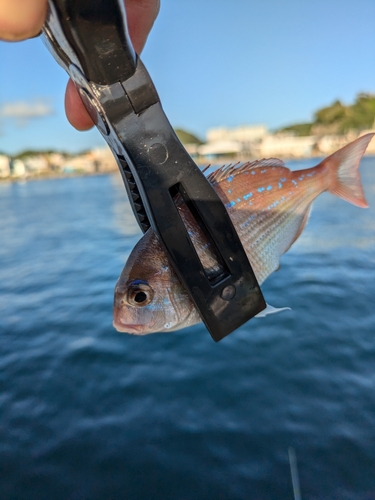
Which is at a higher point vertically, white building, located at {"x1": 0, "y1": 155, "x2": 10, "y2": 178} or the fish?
white building, located at {"x1": 0, "y1": 155, "x2": 10, "y2": 178}

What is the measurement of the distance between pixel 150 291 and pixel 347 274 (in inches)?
214

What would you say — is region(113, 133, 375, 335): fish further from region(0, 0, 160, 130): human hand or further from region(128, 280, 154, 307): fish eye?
region(0, 0, 160, 130): human hand

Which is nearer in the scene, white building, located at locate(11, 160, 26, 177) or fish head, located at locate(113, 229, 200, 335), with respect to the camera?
fish head, located at locate(113, 229, 200, 335)

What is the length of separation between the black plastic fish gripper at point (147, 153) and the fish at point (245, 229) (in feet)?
0.30

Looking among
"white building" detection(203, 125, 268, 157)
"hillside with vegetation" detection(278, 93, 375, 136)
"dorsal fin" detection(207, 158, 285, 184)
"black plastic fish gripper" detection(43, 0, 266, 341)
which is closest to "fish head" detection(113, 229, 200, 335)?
"black plastic fish gripper" detection(43, 0, 266, 341)

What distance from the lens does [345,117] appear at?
81.6m

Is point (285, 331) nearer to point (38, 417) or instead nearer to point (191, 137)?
point (38, 417)

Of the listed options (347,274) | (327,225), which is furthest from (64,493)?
(327,225)

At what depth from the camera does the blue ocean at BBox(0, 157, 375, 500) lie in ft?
9.03

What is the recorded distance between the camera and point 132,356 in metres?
4.35

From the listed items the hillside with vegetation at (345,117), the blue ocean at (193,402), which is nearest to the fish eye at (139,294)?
the blue ocean at (193,402)

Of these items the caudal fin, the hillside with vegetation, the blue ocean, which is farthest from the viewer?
the hillside with vegetation

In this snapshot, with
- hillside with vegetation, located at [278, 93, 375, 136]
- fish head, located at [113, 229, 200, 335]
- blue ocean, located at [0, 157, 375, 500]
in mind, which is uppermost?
hillside with vegetation, located at [278, 93, 375, 136]

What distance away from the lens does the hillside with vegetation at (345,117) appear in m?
76.6
